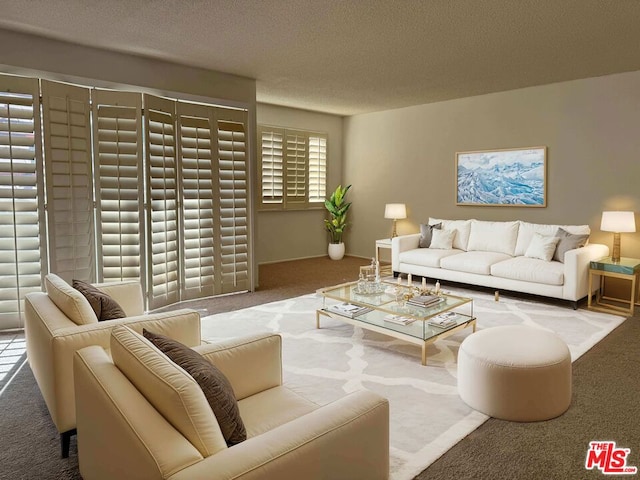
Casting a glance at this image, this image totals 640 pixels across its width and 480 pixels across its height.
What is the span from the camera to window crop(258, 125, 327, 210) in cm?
777

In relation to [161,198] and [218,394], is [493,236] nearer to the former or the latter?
[161,198]

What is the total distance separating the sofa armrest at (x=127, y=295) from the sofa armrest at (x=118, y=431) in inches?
65.2

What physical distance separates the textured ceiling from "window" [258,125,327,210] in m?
1.99

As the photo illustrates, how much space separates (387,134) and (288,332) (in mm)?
4733

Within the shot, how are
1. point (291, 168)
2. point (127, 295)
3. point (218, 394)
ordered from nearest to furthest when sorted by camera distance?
point (218, 394) < point (127, 295) < point (291, 168)

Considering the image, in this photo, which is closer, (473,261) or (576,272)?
(576,272)

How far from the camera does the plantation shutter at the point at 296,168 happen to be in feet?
26.4

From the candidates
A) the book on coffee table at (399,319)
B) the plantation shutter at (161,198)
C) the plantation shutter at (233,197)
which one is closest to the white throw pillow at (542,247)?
the book on coffee table at (399,319)

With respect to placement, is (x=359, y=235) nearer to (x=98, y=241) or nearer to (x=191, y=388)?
(x=98, y=241)

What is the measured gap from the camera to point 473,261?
224 inches

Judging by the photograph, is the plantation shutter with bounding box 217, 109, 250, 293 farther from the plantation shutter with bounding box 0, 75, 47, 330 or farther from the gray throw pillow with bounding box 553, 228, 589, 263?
the gray throw pillow with bounding box 553, 228, 589, 263

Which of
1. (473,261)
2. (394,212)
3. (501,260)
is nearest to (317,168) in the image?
(394,212)

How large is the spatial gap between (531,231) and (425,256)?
1320 mm

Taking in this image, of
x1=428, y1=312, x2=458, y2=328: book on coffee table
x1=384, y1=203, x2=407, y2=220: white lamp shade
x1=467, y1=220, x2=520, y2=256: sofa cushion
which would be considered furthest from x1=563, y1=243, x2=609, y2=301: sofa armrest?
x1=384, y1=203, x2=407, y2=220: white lamp shade
